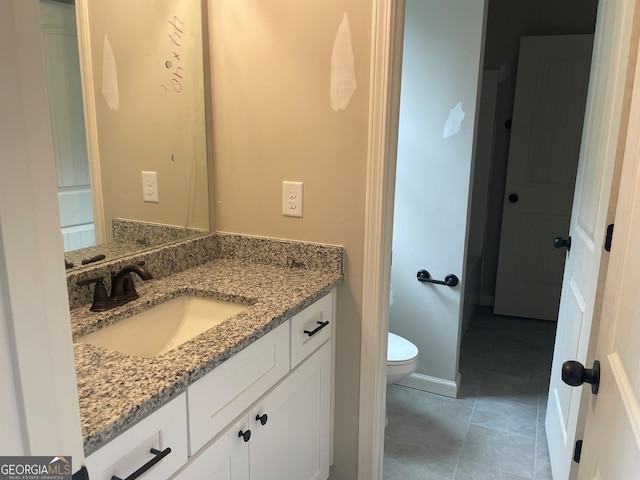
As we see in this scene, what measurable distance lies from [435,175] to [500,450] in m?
1.35

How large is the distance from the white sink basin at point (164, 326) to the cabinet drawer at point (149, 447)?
38 cm

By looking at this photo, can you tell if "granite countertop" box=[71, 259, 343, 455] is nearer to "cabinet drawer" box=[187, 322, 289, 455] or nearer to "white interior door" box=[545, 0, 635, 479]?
"cabinet drawer" box=[187, 322, 289, 455]

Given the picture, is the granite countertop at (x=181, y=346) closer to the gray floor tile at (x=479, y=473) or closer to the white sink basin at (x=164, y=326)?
the white sink basin at (x=164, y=326)

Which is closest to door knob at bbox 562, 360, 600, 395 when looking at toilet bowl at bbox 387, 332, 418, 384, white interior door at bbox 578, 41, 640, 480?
white interior door at bbox 578, 41, 640, 480

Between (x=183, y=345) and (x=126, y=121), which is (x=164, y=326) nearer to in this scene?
(x=183, y=345)

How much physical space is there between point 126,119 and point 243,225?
0.55 meters

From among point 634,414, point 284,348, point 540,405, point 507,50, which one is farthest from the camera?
point 507,50

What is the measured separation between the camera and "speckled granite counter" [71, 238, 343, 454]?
0.81 metres

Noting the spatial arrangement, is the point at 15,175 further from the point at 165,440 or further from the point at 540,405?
the point at 540,405

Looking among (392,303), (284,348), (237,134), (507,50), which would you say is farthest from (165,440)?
(507,50)

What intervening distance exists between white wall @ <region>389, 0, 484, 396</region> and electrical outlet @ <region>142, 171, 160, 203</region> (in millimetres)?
1330

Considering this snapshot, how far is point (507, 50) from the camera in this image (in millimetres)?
3559

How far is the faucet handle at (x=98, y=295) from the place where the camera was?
1.23 meters

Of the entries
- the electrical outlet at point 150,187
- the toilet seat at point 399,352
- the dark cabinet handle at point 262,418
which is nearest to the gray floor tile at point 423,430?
the toilet seat at point 399,352
